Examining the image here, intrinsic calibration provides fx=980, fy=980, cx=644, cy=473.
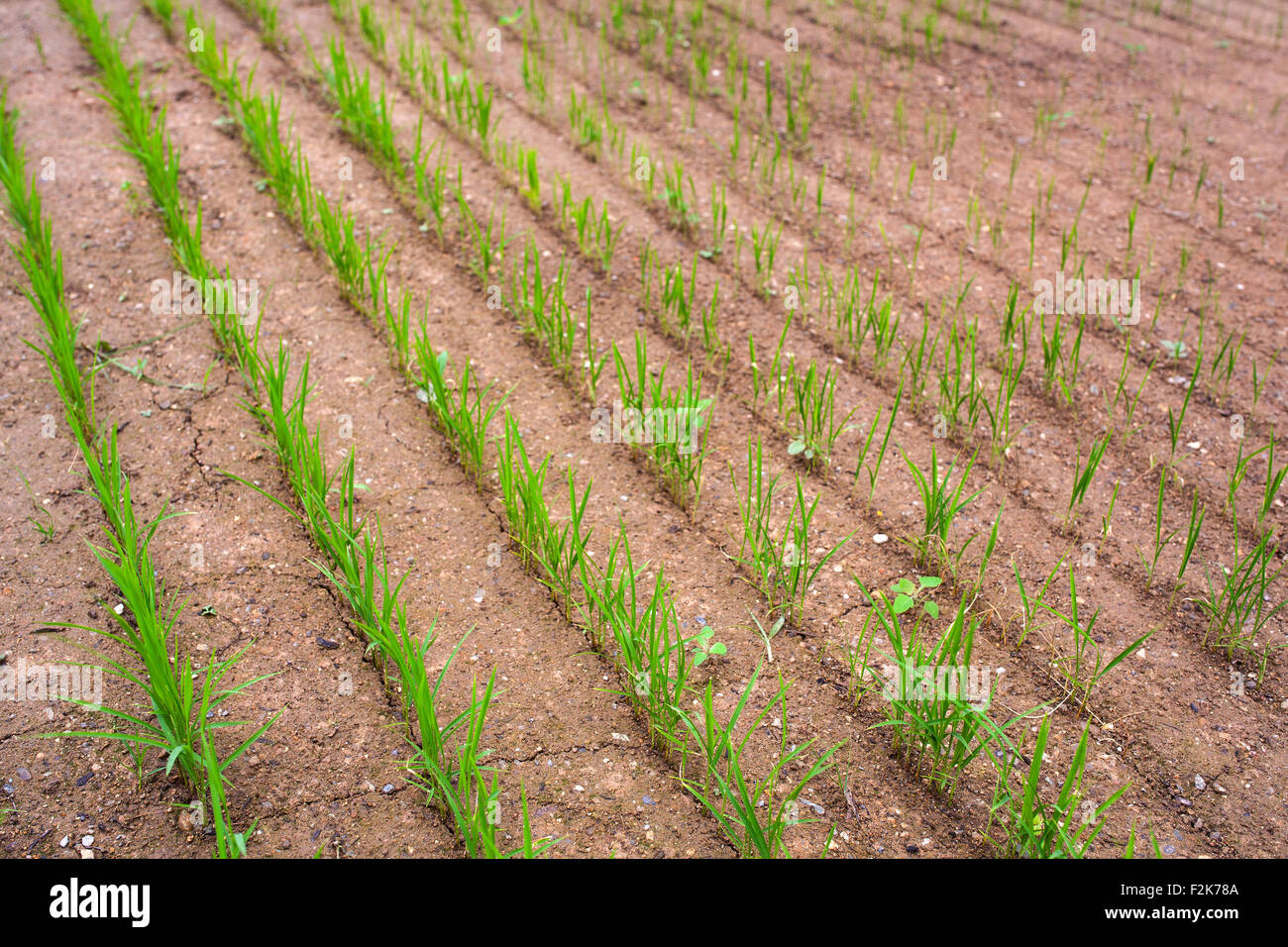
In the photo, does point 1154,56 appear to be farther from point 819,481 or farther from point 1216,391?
point 819,481

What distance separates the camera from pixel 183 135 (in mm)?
3922

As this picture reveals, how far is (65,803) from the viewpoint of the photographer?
1.84m

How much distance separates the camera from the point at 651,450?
265 centimetres

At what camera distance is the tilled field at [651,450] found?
1.88 meters

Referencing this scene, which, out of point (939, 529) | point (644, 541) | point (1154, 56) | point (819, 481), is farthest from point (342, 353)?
point (1154, 56)

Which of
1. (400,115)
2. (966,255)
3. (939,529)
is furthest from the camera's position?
(400,115)

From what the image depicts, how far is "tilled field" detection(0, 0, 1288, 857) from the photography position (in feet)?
6.17

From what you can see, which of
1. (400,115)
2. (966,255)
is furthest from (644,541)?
(400,115)

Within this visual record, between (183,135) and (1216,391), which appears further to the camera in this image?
(183,135)

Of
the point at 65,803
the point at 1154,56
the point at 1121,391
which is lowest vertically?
the point at 65,803

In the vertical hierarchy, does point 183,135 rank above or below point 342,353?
above
